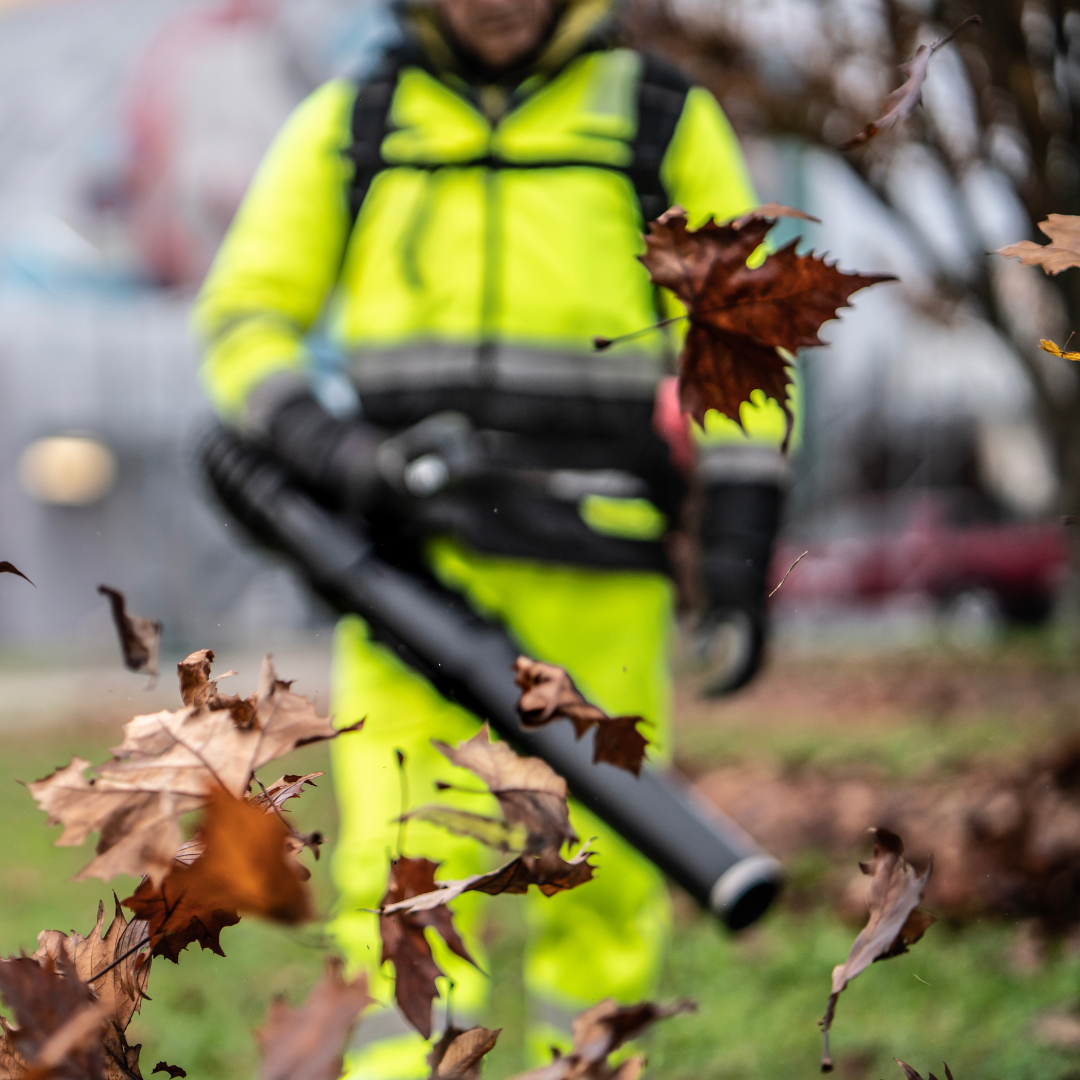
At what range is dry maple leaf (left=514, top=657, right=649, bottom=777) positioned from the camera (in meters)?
0.72

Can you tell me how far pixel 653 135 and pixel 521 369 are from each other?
0.36 metres

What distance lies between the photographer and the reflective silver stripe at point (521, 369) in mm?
1660

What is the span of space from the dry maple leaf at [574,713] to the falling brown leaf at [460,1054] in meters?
0.17

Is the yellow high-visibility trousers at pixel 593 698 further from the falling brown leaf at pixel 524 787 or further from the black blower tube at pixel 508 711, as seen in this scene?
the falling brown leaf at pixel 524 787

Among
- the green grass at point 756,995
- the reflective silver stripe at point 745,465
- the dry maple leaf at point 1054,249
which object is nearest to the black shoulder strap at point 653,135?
the reflective silver stripe at point 745,465

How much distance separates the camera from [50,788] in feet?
1.87

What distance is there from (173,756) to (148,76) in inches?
536

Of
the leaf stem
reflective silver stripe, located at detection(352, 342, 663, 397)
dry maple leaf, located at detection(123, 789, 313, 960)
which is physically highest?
dry maple leaf, located at detection(123, 789, 313, 960)

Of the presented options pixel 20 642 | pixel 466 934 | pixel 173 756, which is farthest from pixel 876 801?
pixel 20 642

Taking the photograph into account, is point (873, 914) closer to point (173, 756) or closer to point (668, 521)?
point (173, 756)

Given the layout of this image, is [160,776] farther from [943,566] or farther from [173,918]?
[943,566]

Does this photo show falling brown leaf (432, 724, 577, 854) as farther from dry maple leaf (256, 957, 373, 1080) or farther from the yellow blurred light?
the yellow blurred light

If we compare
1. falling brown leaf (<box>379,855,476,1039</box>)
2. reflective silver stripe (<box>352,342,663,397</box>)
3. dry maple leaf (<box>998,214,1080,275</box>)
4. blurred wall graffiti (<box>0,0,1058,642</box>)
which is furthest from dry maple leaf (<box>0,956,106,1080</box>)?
blurred wall graffiti (<box>0,0,1058,642</box>)

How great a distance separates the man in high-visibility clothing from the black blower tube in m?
0.14
